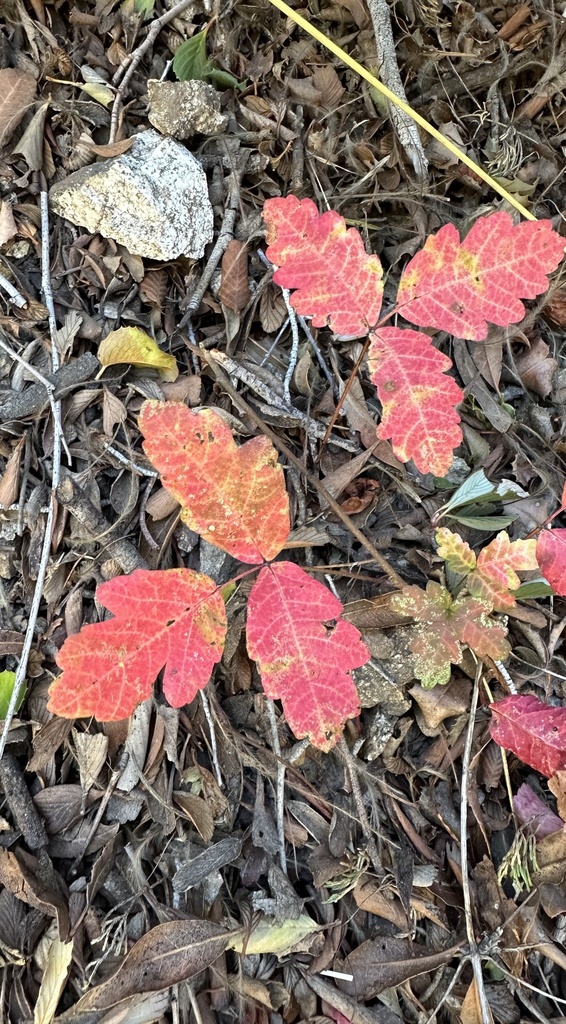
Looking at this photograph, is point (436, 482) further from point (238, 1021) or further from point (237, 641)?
point (238, 1021)

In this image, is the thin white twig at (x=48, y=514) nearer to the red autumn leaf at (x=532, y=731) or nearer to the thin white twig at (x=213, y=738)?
the thin white twig at (x=213, y=738)

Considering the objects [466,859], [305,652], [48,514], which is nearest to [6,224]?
[48,514]

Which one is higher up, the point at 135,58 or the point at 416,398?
the point at 135,58

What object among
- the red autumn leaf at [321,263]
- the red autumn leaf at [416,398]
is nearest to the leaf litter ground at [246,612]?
the red autumn leaf at [416,398]

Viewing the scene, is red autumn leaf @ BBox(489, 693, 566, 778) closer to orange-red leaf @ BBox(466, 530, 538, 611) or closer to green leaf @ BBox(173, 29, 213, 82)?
orange-red leaf @ BBox(466, 530, 538, 611)

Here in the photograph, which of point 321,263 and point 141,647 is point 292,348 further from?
point 141,647

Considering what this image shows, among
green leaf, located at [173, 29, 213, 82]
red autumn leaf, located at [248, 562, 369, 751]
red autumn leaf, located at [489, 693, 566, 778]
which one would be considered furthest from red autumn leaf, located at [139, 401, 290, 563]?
green leaf, located at [173, 29, 213, 82]
